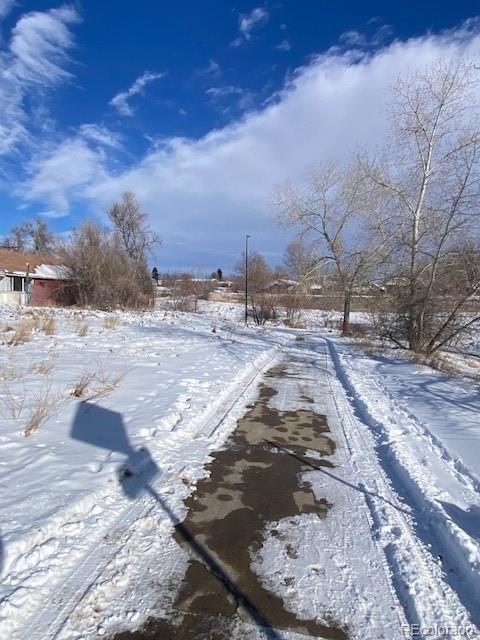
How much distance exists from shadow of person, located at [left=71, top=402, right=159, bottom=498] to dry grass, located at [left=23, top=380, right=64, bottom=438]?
0.34m

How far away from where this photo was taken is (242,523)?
3.17 m

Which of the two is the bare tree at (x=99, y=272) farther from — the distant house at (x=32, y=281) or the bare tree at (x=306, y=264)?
the bare tree at (x=306, y=264)

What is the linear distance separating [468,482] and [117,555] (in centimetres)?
344

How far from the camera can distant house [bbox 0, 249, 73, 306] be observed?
3038 centimetres

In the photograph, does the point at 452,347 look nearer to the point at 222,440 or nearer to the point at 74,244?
the point at 222,440

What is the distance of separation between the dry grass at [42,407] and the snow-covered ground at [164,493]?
0.04 m

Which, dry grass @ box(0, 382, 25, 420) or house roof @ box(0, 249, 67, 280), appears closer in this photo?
dry grass @ box(0, 382, 25, 420)

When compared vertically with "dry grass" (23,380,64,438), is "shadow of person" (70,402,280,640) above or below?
below

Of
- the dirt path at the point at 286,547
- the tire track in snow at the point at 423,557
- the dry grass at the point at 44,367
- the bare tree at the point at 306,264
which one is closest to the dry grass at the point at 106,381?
the dry grass at the point at 44,367

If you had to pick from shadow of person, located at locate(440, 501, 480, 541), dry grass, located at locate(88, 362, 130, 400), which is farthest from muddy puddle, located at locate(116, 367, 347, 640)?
dry grass, located at locate(88, 362, 130, 400)

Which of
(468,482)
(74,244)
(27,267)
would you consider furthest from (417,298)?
(27,267)

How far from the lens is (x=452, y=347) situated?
1553cm

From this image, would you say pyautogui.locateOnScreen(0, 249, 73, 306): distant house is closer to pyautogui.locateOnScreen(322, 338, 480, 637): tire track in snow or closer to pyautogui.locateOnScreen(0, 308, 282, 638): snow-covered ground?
pyautogui.locateOnScreen(0, 308, 282, 638): snow-covered ground

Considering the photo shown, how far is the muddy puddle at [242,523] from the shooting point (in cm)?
221
